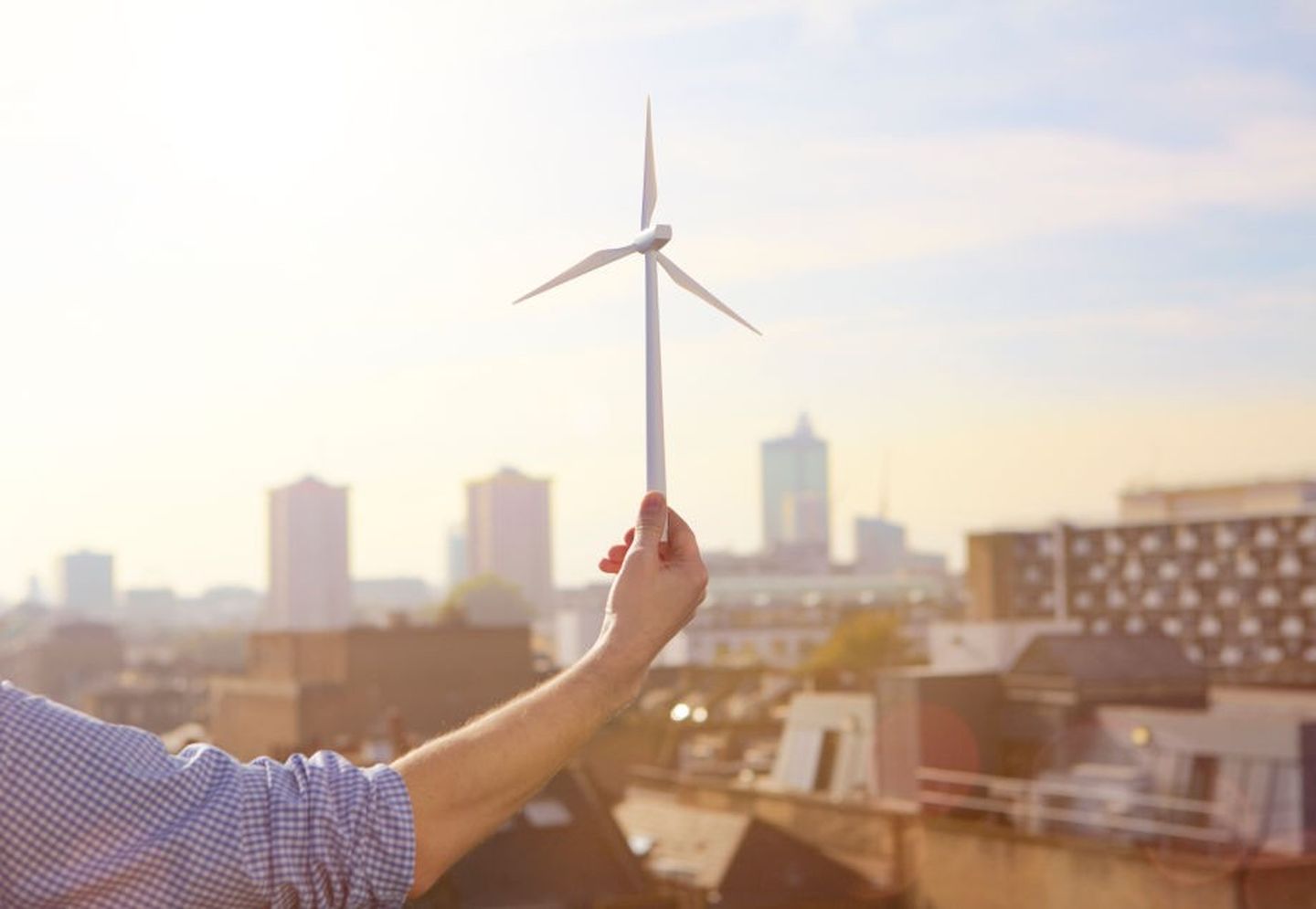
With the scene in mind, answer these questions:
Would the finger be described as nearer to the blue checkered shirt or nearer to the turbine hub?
the blue checkered shirt

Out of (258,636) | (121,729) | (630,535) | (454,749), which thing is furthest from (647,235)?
(258,636)

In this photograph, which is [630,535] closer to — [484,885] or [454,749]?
[454,749]

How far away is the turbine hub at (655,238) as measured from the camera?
368 cm

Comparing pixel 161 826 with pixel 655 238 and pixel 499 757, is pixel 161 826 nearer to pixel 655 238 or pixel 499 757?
pixel 499 757

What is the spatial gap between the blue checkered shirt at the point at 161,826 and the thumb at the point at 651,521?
0.60m

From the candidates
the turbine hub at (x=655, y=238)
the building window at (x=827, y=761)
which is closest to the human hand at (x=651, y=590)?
the turbine hub at (x=655, y=238)

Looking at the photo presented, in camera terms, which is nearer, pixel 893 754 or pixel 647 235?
pixel 647 235

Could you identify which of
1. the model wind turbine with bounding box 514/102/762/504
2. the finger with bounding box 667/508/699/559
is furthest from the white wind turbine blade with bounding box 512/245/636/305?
the finger with bounding box 667/508/699/559

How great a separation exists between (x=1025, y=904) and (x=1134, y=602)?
81.9m

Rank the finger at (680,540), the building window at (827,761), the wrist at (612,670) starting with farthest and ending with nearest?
the building window at (827,761), the finger at (680,540), the wrist at (612,670)

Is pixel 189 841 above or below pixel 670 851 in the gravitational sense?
above

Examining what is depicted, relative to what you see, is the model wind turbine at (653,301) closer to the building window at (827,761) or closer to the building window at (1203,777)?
the building window at (1203,777)

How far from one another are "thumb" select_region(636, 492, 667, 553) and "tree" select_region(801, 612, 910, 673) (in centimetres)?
11503

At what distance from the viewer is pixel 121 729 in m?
2.01
